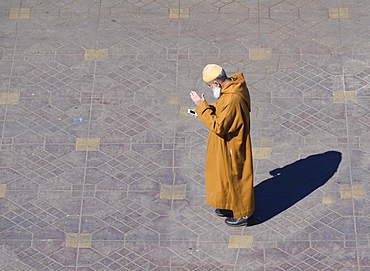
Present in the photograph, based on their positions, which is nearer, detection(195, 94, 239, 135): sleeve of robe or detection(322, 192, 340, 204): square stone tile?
detection(195, 94, 239, 135): sleeve of robe

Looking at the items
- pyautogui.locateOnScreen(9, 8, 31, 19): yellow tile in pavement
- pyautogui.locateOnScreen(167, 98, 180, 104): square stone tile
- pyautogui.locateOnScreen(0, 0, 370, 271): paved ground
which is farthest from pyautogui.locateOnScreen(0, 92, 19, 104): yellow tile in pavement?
pyautogui.locateOnScreen(167, 98, 180, 104): square stone tile

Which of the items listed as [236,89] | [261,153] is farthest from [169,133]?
[236,89]

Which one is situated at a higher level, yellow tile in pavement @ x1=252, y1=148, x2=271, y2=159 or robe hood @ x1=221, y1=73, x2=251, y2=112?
robe hood @ x1=221, y1=73, x2=251, y2=112

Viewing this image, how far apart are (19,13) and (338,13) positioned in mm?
4494

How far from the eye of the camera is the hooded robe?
28.4 ft

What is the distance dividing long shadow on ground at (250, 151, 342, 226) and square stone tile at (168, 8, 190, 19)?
308 centimetres

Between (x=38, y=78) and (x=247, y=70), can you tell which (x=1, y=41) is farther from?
(x=247, y=70)

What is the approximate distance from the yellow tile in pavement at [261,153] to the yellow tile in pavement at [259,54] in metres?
1.64

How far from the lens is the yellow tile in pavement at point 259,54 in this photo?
11523 mm

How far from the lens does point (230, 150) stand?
8.92 metres

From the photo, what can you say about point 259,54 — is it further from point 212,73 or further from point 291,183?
point 212,73

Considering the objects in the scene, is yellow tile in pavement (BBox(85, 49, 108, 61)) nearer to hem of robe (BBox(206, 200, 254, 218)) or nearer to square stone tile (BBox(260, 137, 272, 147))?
square stone tile (BBox(260, 137, 272, 147))

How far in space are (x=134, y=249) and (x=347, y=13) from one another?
489cm

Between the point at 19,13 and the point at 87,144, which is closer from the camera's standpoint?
the point at 87,144
